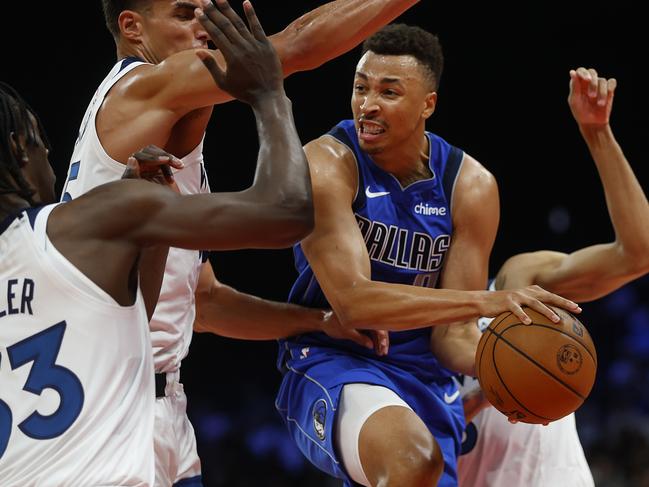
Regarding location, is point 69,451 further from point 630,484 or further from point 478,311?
point 630,484

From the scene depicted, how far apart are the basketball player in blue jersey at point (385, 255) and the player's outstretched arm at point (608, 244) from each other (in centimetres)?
53

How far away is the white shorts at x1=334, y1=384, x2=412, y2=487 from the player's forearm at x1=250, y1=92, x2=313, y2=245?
1.63 meters

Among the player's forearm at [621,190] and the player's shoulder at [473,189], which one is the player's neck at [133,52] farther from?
the player's forearm at [621,190]

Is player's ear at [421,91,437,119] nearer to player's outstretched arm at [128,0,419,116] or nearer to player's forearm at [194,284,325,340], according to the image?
player's forearm at [194,284,325,340]

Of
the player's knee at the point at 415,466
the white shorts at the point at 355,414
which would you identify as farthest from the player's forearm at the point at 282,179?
the white shorts at the point at 355,414

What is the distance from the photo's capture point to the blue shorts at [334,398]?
4.45 m

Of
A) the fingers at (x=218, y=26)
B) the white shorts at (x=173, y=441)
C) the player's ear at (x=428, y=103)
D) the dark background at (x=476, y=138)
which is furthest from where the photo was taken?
the dark background at (x=476, y=138)

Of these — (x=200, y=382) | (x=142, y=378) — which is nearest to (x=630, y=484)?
(x=200, y=382)

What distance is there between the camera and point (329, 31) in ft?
11.9

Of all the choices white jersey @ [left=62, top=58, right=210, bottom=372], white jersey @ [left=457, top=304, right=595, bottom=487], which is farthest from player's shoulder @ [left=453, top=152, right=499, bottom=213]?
white jersey @ [left=62, top=58, right=210, bottom=372]

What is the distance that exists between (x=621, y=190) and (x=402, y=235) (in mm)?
1042

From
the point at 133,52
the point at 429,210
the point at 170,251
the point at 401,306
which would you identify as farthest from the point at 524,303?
the point at 133,52

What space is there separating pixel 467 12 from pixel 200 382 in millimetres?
4750

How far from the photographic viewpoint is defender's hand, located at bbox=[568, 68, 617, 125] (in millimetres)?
4598
